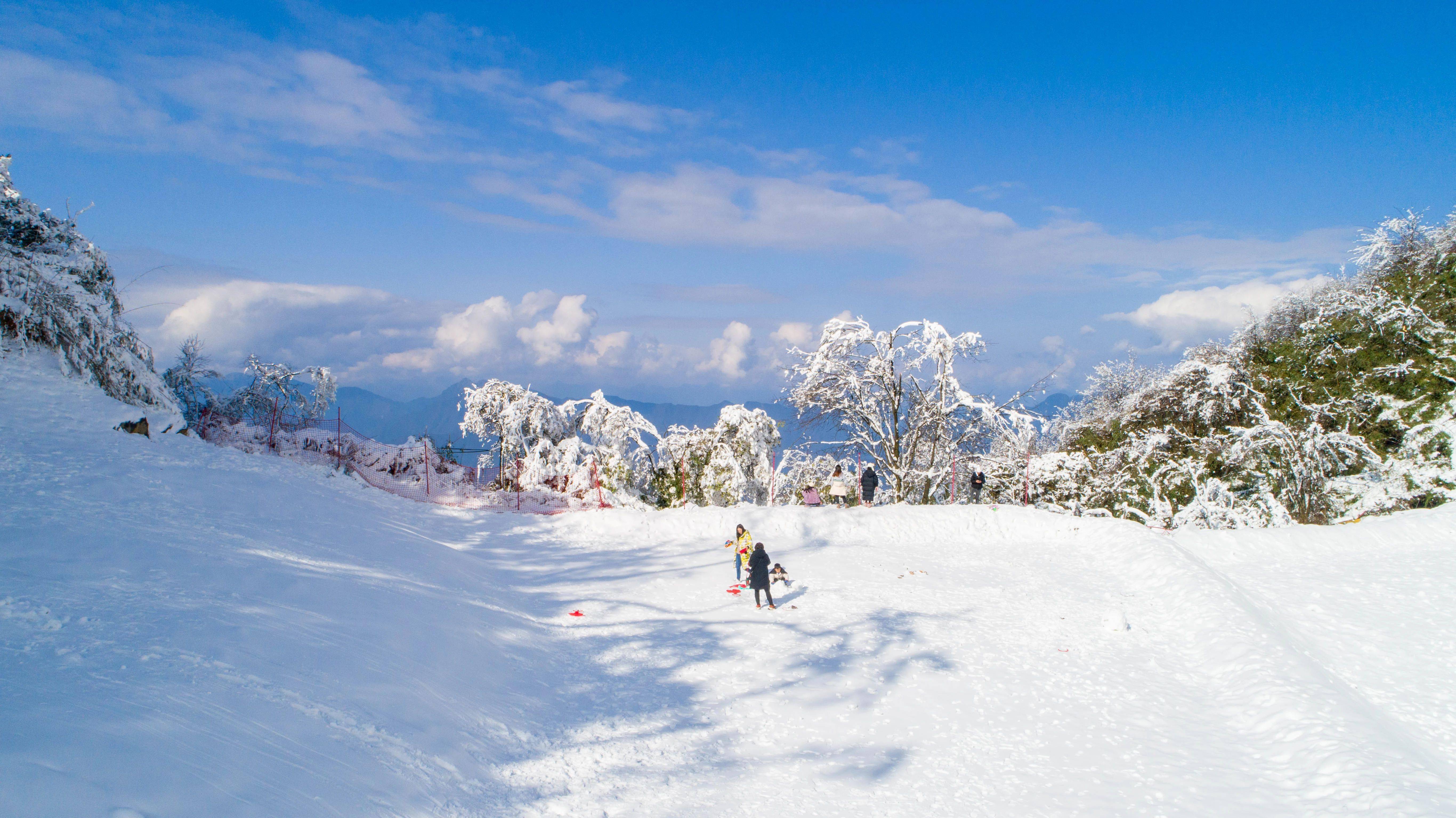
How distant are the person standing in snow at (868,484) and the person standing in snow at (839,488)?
55cm

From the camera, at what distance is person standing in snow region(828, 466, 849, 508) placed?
69.5 feet

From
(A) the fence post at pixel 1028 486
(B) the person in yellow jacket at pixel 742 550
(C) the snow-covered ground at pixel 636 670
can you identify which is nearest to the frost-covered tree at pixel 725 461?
(C) the snow-covered ground at pixel 636 670

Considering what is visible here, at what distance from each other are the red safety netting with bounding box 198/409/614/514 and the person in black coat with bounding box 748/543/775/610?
9848mm

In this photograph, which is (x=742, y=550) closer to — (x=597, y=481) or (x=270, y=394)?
(x=597, y=481)

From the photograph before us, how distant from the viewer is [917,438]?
24.0 m

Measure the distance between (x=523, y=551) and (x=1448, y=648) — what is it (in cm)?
1745

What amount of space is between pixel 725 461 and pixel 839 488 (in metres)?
4.50

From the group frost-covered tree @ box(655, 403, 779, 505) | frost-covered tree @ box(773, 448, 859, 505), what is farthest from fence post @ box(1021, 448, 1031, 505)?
frost-covered tree @ box(655, 403, 779, 505)

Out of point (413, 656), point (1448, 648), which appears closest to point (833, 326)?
point (1448, 648)

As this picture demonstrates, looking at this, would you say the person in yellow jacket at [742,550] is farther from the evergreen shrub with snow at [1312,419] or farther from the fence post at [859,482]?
the evergreen shrub with snow at [1312,419]

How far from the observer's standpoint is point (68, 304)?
48.6 ft

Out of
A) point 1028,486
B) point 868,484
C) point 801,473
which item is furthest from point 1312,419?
point 801,473

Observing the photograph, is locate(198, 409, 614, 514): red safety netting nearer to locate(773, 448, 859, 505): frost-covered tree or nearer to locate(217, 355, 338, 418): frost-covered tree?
locate(217, 355, 338, 418): frost-covered tree

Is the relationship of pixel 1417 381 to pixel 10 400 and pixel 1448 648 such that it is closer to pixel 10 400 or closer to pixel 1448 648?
pixel 1448 648
